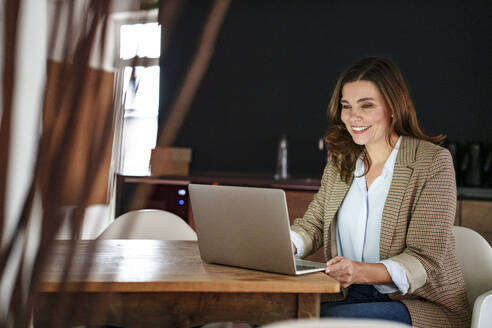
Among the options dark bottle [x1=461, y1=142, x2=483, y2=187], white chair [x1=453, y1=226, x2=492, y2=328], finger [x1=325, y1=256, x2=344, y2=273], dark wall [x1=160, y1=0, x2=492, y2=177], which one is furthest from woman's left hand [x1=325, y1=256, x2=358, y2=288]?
dark wall [x1=160, y1=0, x2=492, y2=177]

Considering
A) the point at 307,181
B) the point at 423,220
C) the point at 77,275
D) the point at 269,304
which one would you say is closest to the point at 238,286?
the point at 269,304

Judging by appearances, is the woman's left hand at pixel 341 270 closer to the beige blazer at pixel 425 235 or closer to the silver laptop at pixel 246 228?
the silver laptop at pixel 246 228

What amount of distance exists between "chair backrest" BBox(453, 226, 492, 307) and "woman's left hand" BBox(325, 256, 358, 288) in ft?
2.00

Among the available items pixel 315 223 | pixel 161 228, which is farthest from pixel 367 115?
pixel 161 228

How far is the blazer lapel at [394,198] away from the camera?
2002mm

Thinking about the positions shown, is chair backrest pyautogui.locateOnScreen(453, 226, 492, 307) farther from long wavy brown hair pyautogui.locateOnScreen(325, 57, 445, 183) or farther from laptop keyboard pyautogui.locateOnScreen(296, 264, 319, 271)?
laptop keyboard pyautogui.locateOnScreen(296, 264, 319, 271)

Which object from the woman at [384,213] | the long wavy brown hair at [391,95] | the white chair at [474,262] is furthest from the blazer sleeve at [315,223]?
the white chair at [474,262]

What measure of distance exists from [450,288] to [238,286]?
84 centimetres

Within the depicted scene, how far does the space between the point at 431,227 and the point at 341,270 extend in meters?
0.40

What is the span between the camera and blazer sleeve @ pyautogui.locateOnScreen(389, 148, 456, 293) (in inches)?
73.3

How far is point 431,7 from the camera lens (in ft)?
14.3

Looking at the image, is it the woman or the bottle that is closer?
the woman

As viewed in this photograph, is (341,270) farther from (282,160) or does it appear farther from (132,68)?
(282,160)

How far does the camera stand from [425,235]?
1.91m
